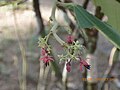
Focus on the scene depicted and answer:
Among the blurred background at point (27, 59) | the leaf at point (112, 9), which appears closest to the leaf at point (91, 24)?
the leaf at point (112, 9)

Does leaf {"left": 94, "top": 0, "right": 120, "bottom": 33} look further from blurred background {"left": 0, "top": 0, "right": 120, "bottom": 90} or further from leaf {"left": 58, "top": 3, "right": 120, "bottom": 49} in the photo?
blurred background {"left": 0, "top": 0, "right": 120, "bottom": 90}

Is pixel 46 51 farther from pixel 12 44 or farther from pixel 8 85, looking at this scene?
pixel 12 44

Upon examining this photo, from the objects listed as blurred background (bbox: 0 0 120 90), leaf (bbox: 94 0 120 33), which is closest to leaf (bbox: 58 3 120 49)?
leaf (bbox: 94 0 120 33)

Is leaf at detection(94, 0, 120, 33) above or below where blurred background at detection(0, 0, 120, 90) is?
above

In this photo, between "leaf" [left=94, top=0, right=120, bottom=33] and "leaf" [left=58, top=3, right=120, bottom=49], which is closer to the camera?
"leaf" [left=58, top=3, right=120, bottom=49]

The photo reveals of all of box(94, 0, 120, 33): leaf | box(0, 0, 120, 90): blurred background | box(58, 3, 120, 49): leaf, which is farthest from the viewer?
box(0, 0, 120, 90): blurred background

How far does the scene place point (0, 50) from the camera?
278 cm

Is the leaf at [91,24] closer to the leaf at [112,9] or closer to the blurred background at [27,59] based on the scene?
the leaf at [112,9]

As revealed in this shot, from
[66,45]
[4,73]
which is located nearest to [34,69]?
[4,73]

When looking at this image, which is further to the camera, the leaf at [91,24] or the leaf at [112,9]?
the leaf at [112,9]

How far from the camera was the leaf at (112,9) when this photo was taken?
724 mm

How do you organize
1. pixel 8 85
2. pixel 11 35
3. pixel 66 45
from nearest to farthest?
pixel 66 45
pixel 8 85
pixel 11 35

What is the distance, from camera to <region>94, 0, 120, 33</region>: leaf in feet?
2.37

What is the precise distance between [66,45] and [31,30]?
7.48ft
